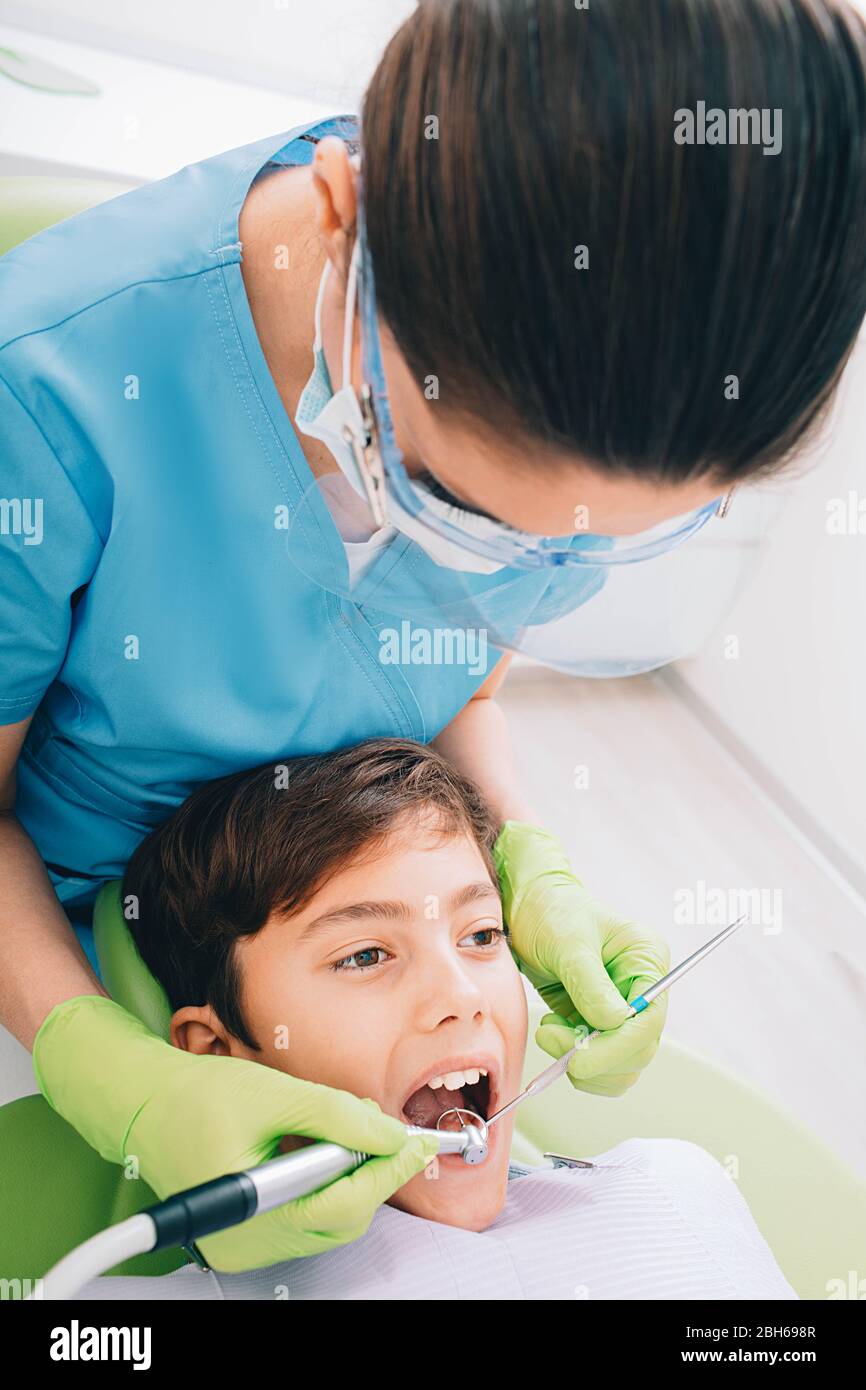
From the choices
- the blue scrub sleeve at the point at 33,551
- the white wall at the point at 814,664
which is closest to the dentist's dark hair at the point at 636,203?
the blue scrub sleeve at the point at 33,551

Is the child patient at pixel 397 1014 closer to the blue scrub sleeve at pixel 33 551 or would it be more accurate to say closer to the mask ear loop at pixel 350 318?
the blue scrub sleeve at pixel 33 551

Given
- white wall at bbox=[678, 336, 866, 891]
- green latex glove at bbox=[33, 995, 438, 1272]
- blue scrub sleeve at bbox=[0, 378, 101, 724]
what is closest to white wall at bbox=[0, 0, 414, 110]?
white wall at bbox=[678, 336, 866, 891]

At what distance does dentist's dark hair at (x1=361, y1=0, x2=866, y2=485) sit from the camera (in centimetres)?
70

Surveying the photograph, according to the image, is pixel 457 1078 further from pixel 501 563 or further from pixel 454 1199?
pixel 501 563

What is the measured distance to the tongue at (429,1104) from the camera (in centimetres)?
139

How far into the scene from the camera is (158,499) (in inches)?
46.2

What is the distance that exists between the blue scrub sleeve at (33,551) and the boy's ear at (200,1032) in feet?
1.22

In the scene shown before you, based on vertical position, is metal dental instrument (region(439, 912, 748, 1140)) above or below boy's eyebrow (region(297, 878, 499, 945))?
below

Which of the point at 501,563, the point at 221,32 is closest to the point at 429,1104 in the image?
the point at 501,563

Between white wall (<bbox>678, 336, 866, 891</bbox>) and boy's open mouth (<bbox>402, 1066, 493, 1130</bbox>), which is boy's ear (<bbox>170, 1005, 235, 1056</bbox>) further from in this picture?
white wall (<bbox>678, 336, 866, 891</bbox>)

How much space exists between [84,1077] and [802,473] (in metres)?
0.83

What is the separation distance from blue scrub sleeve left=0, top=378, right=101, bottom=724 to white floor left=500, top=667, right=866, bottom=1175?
139 cm

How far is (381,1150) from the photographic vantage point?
1.12m
